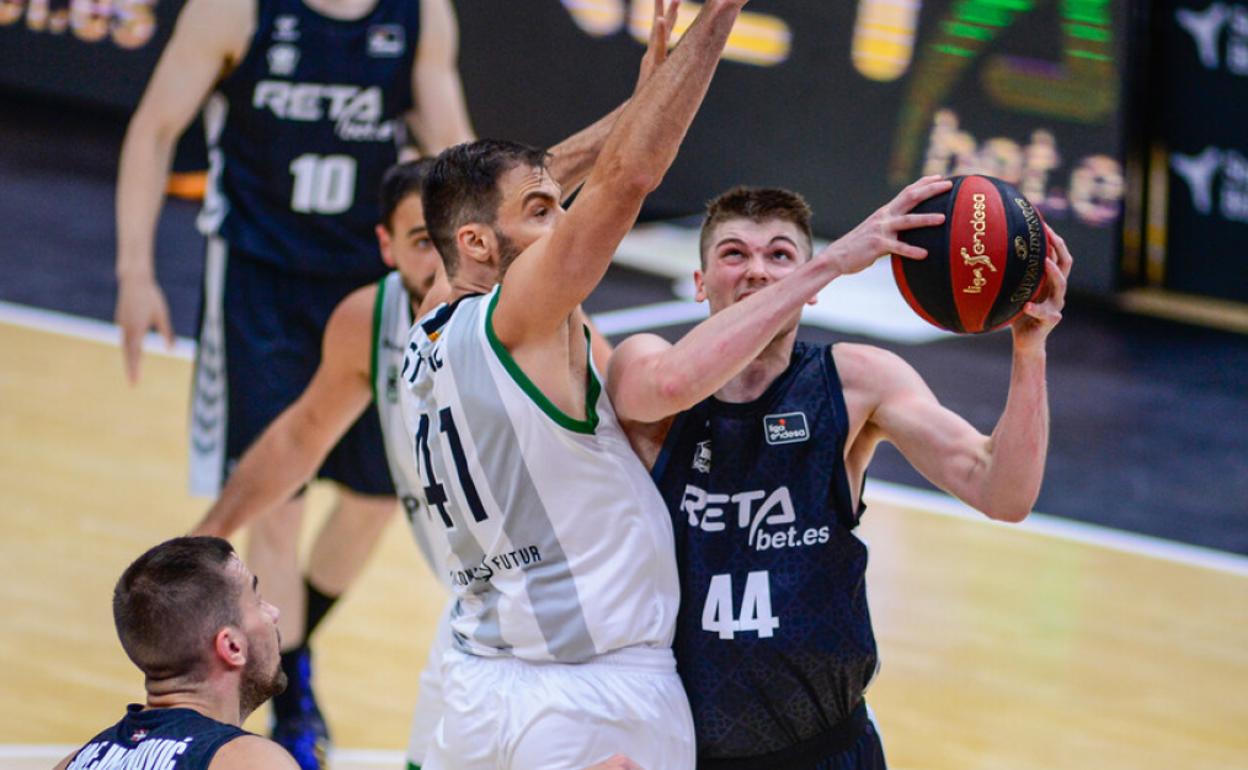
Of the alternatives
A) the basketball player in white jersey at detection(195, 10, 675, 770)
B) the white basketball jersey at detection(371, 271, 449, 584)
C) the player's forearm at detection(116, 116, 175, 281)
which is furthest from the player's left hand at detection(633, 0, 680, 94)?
the player's forearm at detection(116, 116, 175, 281)

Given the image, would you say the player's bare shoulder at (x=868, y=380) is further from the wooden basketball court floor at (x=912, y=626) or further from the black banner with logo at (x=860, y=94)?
the black banner with logo at (x=860, y=94)

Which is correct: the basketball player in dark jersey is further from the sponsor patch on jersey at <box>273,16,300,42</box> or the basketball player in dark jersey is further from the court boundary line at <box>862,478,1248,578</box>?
the court boundary line at <box>862,478,1248,578</box>

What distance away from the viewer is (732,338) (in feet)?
12.5

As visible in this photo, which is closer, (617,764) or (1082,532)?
(617,764)

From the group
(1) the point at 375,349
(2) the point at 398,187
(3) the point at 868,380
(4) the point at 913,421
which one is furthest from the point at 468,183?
(2) the point at 398,187

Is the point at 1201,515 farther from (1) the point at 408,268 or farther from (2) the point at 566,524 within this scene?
(2) the point at 566,524

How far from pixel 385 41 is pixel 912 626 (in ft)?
9.94

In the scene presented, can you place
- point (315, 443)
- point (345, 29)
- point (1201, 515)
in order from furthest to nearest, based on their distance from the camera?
1. point (1201, 515)
2. point (345, 29)
3. point (315, 443)

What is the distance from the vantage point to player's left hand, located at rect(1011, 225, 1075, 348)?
3926 mm

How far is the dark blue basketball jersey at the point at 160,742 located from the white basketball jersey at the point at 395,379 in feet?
6.99

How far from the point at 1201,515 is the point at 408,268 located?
4757 mm

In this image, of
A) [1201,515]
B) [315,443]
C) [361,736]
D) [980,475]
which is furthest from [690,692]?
[1201,515]

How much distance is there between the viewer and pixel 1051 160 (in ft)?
40.0

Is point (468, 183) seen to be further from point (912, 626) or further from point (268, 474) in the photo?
point (912, 626)
